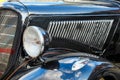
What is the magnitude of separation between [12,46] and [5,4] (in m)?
0.47

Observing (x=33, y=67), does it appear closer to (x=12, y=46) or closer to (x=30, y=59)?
(x=30, y=59)

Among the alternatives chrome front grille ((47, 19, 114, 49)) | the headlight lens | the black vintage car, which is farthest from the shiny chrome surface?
chrome front grille ((47, 19, 114, 49))

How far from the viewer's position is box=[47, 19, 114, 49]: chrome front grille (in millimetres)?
3674

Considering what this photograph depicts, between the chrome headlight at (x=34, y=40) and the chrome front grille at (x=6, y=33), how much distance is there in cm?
39

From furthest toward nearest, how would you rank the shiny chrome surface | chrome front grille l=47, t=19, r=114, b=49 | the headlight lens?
chrome front grille l=47, t=19, r=114, b=49 < the headlight lens < the shiny chrome surface

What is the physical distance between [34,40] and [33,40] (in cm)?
2

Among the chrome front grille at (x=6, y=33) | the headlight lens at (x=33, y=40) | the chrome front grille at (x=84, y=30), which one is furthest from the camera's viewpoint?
the chrome front grille at (x=84, y=30)

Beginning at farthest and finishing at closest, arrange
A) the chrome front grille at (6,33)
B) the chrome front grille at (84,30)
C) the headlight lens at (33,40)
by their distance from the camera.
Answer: the chrome front grille at (84,30), the chrome front grille at (6,33), the headlight lens at (33,40)

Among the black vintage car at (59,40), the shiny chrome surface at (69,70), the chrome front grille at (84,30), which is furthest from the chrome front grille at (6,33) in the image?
the shiny chrome surface at (69,70)

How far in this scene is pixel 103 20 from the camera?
13.3ft

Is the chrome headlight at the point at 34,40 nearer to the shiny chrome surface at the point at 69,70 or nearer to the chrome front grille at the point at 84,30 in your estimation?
the shiny chrome surface at the point at 69,70

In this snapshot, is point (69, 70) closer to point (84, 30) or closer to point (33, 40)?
point (33, 40)

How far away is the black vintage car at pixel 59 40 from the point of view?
3.07 m

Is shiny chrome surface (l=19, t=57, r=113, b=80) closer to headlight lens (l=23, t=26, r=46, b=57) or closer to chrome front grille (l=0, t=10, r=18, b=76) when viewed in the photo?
headlight lens (l=23, t=26, r=46, b=57)
